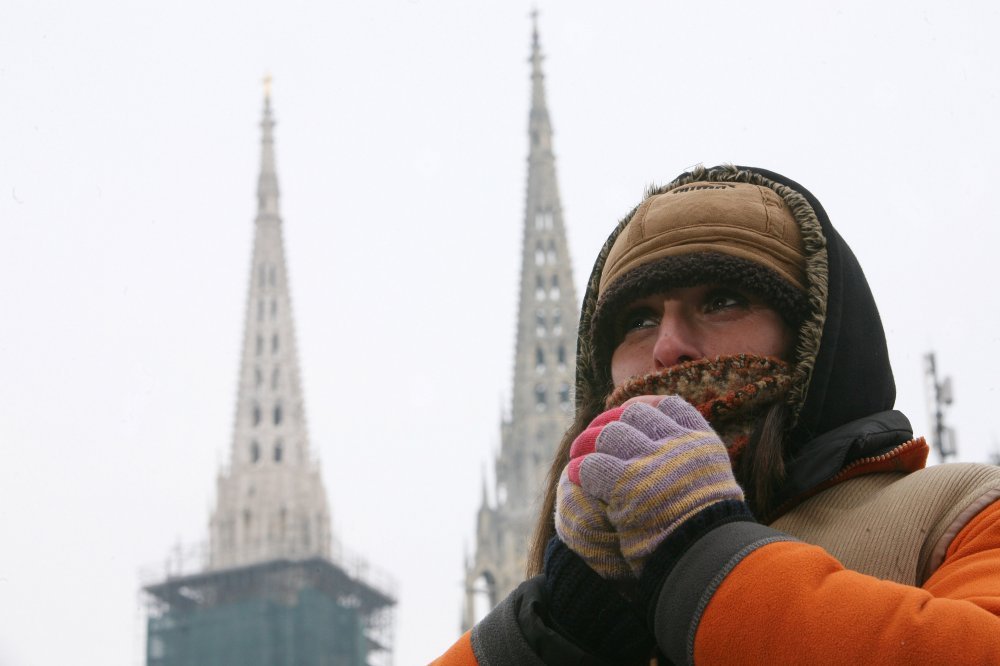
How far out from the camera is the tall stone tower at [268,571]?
77250mm

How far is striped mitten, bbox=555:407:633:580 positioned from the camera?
233cm

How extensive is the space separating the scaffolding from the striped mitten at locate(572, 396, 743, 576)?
75730 millimetres

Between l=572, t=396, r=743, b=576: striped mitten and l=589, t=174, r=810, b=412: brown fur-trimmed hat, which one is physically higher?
l=589, t=174, r=810, b=412: brown fur-trimmed hat

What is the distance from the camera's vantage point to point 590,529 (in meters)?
2.34

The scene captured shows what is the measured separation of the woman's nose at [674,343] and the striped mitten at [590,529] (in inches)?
15.4

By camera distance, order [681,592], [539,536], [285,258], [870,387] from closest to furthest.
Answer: [681,592]
[870,387]
[539,536]
[285,258]

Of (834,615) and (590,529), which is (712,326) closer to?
(590,529)

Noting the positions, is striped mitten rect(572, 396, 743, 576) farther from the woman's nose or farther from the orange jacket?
the woman's nose

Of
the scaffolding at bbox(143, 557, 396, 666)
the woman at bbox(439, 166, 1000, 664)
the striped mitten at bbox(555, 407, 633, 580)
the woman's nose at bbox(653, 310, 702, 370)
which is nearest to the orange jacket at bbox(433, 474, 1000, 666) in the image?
the woman at bbox(439, 166, 1000, 664)

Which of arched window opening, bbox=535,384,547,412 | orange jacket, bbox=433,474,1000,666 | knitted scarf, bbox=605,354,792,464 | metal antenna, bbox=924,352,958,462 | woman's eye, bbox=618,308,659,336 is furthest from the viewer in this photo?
arched window opening, bbox=535,384,547,412

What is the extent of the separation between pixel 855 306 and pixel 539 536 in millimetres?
688

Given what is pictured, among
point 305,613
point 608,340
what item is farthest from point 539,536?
point 305,613

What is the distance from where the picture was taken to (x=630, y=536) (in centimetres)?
228

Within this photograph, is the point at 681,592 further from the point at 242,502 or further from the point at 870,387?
the point at 242,502
